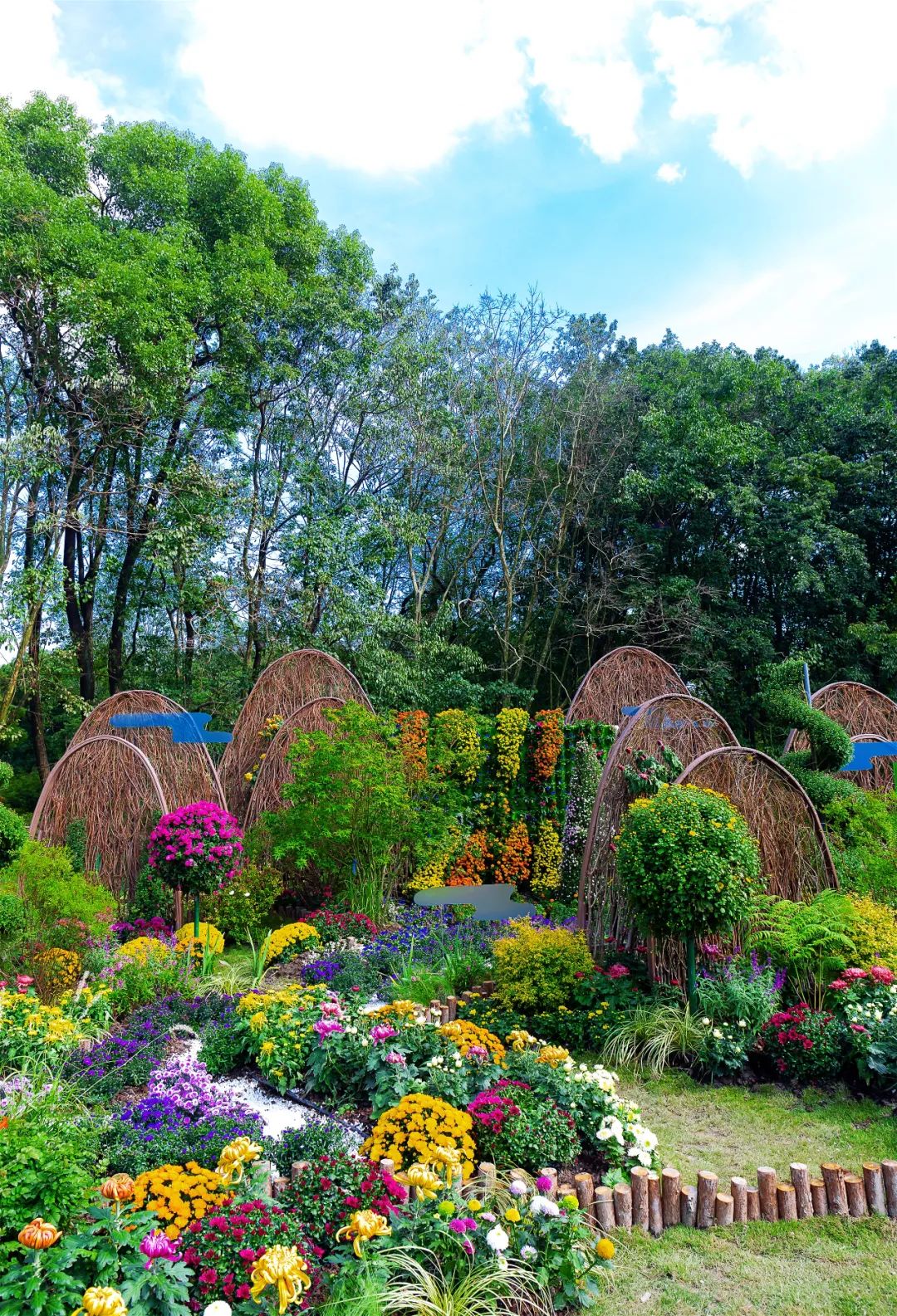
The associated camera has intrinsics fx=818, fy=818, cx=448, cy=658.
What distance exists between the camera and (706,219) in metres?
8.37

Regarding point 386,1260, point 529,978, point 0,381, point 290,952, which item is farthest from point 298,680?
point 386,1260

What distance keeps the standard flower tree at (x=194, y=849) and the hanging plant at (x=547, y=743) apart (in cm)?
421

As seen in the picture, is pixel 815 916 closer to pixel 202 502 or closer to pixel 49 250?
pixel 202 502

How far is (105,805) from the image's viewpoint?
8.27m

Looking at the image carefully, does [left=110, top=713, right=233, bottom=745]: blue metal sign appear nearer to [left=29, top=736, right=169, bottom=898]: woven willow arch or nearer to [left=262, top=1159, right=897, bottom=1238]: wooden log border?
[left=29, top=736, right=169, bottom=898]: woven willow arch

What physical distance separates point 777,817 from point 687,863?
166cm

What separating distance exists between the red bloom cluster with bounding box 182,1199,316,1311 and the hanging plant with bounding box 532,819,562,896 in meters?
7.09

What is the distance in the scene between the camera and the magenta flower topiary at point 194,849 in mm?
7090

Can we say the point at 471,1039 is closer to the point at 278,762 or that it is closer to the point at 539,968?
the point at 539,968

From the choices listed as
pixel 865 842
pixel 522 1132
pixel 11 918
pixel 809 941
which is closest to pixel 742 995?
pixel 809 941

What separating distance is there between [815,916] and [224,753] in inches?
271

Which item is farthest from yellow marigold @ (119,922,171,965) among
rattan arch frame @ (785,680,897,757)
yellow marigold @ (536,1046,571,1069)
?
rattan arch frame @ (785,680,897,757)

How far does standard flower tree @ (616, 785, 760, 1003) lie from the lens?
203 inches

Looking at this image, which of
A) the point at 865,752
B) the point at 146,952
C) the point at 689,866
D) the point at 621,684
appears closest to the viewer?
the point at 689,866
